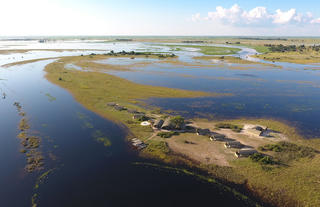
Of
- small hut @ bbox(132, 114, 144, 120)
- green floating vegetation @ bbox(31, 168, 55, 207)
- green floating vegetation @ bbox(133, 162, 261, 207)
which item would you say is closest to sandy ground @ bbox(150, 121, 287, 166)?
green floating vegetation @ bbox(133, 162, 261, 207)

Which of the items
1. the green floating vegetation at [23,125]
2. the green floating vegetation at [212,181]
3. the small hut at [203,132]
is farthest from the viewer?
the green floating vegetation at [23,125]

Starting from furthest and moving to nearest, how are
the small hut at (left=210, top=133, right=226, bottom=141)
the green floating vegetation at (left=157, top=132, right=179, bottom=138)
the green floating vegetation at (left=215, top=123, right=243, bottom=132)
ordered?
the green floating vegetation at (left=215, top=123, right=243, bottom=132)
the green floating vegetation at (left=157, top=132, right=179, bottom=138)
the small hut at (left=210, top=133, right=226, bottom=141)

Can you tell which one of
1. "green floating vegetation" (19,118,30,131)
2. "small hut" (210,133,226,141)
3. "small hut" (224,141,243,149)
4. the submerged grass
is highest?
the submerged grass

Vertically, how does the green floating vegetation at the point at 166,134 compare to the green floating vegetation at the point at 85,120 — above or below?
below

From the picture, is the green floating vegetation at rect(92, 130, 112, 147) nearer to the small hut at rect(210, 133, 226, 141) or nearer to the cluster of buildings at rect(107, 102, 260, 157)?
the cluster of buildings at rect(107, 102, 260, 157)

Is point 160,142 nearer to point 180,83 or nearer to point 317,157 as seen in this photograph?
point 317,157

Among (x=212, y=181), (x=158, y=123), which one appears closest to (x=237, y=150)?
(x=212, y=181)

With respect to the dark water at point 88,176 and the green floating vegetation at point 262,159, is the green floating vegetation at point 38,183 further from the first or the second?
the green floating vegetation at point 262,159

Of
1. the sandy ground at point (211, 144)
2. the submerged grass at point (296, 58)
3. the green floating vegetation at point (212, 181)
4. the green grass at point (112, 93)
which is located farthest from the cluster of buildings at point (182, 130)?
the submerged grass at point (296, 58)

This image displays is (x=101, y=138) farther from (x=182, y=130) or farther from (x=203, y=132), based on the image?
(x=203, y=132)
